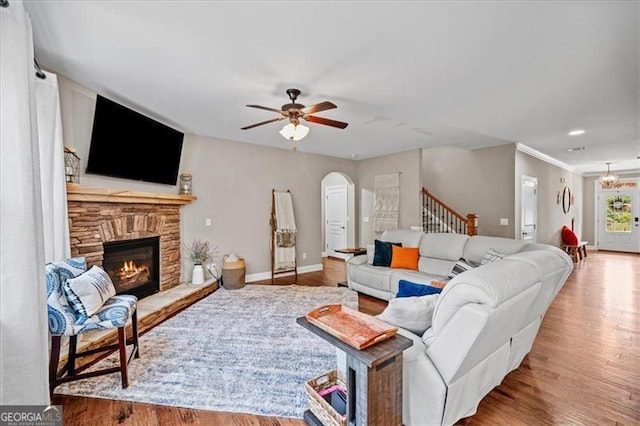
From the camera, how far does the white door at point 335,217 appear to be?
7461 mm

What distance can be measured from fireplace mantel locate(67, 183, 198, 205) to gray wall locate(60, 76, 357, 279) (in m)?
0.24

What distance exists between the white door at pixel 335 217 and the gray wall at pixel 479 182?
2.19 meters

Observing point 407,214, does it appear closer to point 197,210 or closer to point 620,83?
point 620,83

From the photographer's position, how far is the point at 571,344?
9.35 feet

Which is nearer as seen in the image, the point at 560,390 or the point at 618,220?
the point at 560,390

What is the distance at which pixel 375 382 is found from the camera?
136cm

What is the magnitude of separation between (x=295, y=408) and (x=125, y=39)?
9.29 feet

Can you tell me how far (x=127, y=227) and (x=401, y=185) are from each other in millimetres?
4873

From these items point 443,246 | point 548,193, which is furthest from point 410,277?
point 548,193

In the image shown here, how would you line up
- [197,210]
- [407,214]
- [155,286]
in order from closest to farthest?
[155,286] → [197,210] → [407,214]

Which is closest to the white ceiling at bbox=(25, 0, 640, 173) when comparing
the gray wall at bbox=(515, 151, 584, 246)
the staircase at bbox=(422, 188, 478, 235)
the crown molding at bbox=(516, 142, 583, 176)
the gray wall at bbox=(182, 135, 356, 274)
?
the gray wall at bbox=(182, 135, 356, 274)

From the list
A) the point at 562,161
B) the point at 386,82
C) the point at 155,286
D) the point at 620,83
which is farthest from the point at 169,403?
the point at 562,161

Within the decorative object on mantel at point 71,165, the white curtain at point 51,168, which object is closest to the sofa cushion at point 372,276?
the white curtain at point 51,168

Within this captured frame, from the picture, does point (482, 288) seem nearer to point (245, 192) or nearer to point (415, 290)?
point (415, 290)
